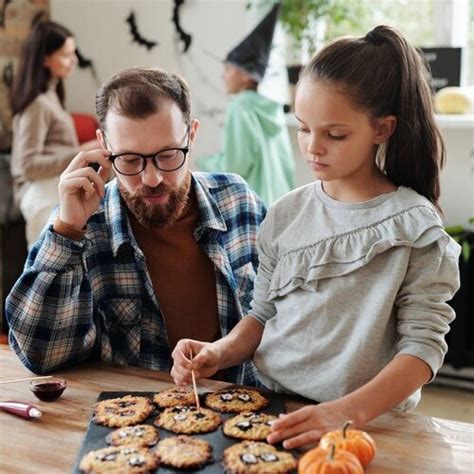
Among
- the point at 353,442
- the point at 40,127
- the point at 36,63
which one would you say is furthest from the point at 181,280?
the point at 36,63

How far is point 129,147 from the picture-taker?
→ 172cm

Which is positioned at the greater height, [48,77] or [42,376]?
[48,77]

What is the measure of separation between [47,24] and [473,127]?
2.32m

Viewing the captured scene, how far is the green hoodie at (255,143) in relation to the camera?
3.70m

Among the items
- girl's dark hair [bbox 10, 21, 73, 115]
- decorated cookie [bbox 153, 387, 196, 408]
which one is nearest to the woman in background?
girl's dark hair [bbox 10, 21, 73, 115]

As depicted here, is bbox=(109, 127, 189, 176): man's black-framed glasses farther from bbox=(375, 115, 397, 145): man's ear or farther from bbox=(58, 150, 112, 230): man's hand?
bbox=(375, 115, 397, 145): man's ear

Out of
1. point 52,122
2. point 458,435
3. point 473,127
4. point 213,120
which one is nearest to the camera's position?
point 458,435

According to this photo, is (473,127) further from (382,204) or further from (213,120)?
(382,204)

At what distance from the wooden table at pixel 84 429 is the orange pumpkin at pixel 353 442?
29 mm

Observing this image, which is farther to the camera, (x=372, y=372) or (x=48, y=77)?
(x=48, y=77)

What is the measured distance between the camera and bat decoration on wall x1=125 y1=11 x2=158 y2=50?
4.70 meters

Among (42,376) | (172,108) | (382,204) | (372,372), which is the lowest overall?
(42,376)

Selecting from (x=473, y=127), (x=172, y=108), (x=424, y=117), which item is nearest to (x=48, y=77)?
(x=473, y=127)

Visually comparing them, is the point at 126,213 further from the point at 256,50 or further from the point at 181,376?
the point at 256,50
